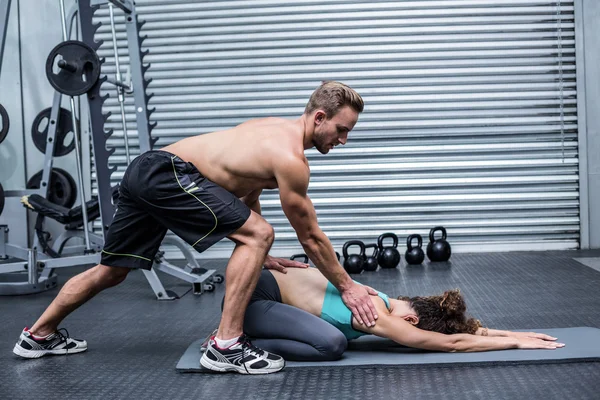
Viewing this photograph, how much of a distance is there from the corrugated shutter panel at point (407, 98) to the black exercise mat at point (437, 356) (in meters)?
3.13

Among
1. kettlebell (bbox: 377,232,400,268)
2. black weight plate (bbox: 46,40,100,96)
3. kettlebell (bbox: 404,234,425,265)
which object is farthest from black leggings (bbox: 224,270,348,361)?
kettlebell (bbox: 404,234,425,265)

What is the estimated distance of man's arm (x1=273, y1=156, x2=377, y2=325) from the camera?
97.8 inches

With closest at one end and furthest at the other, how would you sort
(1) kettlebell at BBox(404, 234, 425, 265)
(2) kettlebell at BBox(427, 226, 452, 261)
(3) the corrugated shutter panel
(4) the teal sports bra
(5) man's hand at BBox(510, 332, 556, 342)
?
(4) the teal sports bra, (5) man's hand at BBox(510, 332, 556, 342), (1) kettlebell at BBox(404, 234, 425, 265), (2) kettlebell at BBox(427, 226, 452, 261), (3) the corrugated shutter panel

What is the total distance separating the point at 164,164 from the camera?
2697 millimetres

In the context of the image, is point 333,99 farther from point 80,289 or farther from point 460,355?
point 80,289

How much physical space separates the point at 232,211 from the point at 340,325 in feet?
1.88

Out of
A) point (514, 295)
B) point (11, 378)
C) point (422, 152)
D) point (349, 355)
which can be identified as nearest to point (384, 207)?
point (422, 152)

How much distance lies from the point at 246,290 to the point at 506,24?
4123 millimetres

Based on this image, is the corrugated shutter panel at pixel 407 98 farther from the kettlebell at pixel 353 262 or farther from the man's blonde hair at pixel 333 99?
the man's blonde hair at pixel 333 99

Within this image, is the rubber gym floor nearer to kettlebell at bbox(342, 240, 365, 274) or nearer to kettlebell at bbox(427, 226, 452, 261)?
kettlebell at bbox(342, 240, 365, 274)

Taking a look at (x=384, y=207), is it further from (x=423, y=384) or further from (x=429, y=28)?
(x=423, y=384)

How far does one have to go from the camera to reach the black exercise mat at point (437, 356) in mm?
2520

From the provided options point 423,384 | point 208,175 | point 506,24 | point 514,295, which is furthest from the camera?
point 506,24

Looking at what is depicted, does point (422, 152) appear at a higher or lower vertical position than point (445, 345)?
higher
